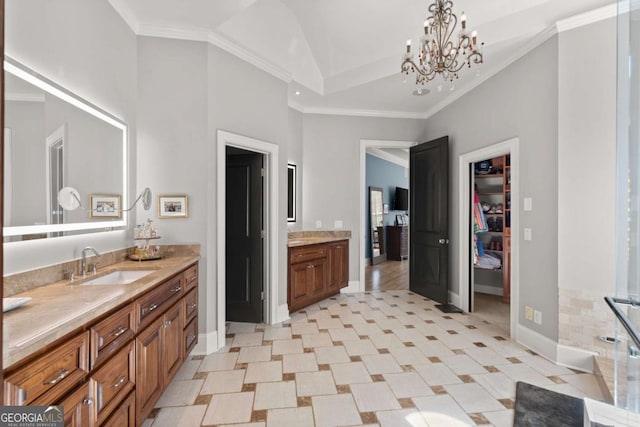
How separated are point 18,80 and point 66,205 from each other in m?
0.76

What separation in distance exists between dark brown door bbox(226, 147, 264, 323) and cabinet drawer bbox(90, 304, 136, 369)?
217cm

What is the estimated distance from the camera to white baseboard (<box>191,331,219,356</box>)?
122 inches

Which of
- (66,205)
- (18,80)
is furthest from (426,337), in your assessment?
(18,80)

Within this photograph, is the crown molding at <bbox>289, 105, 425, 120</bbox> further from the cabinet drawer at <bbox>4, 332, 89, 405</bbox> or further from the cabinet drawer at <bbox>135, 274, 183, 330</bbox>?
the cabinet drawer at <bbox>4, 332, 89, 405</bbox>

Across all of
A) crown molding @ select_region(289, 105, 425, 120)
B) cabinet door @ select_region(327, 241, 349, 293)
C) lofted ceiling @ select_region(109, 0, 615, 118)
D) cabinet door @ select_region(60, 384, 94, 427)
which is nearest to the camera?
cabinet door @ select_region(60, 384, 94, 427)

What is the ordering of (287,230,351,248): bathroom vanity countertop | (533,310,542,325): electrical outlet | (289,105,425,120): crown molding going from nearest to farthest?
(533,310,542,325): electrical outlet, (287,230,351,248): bathroom vanity countertop, (289,105,425,120): crown molding

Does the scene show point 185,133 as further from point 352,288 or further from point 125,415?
point 352,288

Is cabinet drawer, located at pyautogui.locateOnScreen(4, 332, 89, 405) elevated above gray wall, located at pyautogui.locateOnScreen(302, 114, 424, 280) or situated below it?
below

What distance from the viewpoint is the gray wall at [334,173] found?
5.32m

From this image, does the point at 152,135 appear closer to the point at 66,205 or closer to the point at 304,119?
the point at 66,205

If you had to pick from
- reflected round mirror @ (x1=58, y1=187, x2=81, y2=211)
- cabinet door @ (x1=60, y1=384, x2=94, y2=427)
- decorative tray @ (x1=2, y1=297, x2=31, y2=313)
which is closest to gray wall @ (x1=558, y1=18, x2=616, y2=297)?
cabinet door @ (x1=60, y1=384, x2=94, y2=427)

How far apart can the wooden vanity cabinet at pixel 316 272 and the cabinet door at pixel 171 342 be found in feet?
6.13

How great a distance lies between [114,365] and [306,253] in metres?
2.99

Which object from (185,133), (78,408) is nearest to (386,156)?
(185,133)
